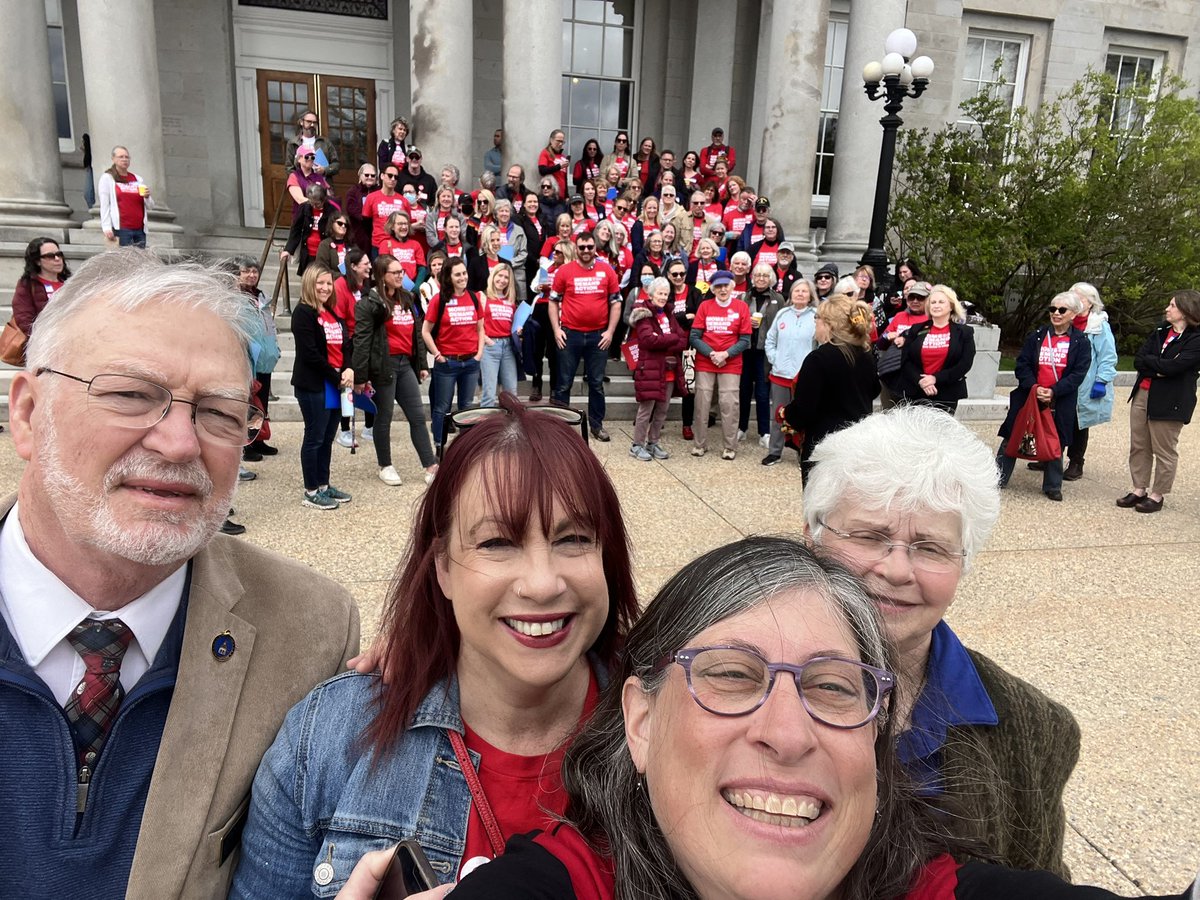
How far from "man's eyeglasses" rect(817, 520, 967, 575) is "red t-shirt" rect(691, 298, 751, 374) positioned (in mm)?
6894

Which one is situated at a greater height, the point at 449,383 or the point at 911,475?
the point at 911,475

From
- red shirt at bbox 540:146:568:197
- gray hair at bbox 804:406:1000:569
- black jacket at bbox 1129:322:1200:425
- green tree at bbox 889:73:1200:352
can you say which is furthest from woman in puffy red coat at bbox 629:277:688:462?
green tree at bbox 889:73:1200:352

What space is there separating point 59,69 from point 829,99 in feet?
50.1

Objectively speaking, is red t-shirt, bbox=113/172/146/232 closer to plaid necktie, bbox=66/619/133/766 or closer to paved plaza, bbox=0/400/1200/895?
paved plaza, bbox=0/400/1200/895

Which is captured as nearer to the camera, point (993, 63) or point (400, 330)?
point (400, 330)

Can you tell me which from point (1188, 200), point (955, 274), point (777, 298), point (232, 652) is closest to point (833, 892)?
point (232, 652)

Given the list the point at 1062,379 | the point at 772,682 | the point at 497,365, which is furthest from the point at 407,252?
the point at 772,682

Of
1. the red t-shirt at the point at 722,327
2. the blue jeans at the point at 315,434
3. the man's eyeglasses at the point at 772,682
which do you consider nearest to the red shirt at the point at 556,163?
the red t-shirt at the point at 722,327

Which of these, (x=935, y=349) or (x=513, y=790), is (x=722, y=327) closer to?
(x=935, y=349)

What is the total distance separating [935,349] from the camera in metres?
7.92

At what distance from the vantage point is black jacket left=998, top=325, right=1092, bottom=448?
7.59 metres

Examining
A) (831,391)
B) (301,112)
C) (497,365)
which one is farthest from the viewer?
(301,112)

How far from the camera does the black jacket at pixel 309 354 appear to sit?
250 inches

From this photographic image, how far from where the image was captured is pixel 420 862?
1198mm
